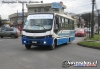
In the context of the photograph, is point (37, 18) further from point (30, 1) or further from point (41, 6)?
point (41, 6)

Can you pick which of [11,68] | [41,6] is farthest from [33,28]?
[41,6]

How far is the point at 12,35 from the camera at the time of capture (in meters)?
33.5

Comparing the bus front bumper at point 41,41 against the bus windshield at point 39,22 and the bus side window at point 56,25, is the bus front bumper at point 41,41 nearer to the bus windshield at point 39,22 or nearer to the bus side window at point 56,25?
the bus windshield at point 39,22

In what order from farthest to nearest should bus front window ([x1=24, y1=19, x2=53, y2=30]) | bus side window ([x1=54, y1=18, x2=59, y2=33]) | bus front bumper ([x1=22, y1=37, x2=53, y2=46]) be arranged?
bus side window ([x1=54, y1=18, x2=59, y2=33]) < bus front window ([x1=24, y1=19, x2=53, y2=30]) < bus front bumper ([x1=22, y1=37, x2=53, y2=46])

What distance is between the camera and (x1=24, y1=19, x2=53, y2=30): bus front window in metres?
15.6

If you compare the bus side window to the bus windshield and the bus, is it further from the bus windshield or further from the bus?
→ the bus windshield

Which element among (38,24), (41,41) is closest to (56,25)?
(38,24)

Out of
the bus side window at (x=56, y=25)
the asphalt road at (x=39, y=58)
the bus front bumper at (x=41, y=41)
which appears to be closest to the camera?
the asphalt road at (x=39, y=58)

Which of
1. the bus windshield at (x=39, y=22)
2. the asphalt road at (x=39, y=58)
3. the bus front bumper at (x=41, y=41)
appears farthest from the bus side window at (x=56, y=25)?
the asphalt road at (x=39, y=58)

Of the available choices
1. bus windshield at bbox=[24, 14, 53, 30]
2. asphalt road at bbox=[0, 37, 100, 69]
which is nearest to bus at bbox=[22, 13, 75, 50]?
bus windshield at bbox=[24, 14, 53, 30]

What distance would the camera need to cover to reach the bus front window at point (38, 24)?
614 inches

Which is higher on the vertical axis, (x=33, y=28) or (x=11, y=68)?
(x=33, y=28)

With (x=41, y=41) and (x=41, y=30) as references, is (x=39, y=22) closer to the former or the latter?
(x=41, y=30)

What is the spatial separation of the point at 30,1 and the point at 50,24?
59134 millimetres
